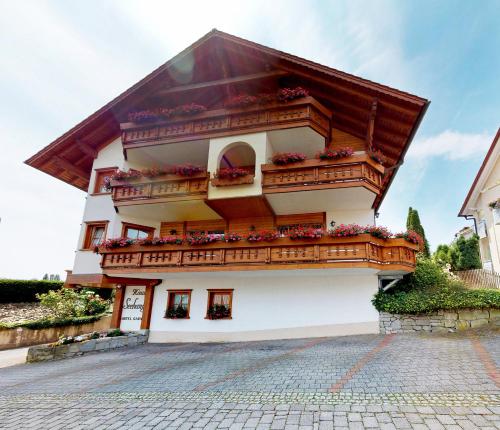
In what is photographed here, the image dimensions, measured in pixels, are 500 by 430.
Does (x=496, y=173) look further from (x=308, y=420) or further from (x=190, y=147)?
(x=308, y=420)

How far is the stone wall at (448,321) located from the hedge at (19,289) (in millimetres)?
26357

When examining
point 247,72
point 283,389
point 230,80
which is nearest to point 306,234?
point 283,389

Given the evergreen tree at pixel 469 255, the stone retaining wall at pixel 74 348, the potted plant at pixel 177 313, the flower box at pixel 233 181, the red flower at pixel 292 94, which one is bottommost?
the stone retaining wall at pixel 74 348

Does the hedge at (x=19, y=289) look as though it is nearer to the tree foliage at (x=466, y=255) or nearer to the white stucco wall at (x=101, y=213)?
the white stucco wall at (x=101, y=213)

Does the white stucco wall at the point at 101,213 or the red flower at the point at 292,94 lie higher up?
the red flower at the point at 292,94

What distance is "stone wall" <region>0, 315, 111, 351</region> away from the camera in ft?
58.2

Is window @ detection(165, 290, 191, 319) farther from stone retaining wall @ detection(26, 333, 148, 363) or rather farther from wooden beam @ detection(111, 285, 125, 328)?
wooden beam @ detection(111, 285, 125, 328)

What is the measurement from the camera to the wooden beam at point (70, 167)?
680 inches

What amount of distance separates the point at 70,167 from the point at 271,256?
13.1 meters

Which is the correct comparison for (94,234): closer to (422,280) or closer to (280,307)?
(280,307)

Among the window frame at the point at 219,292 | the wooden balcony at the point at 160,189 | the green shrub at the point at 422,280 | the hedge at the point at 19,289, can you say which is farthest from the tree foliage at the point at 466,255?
the hedge at the point at 19,289

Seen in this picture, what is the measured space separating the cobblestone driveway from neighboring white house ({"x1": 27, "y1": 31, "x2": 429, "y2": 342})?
2982mm

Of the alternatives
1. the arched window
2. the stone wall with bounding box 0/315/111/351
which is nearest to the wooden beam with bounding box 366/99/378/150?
the arched window

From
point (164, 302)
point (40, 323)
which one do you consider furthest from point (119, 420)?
point (40, 323)
